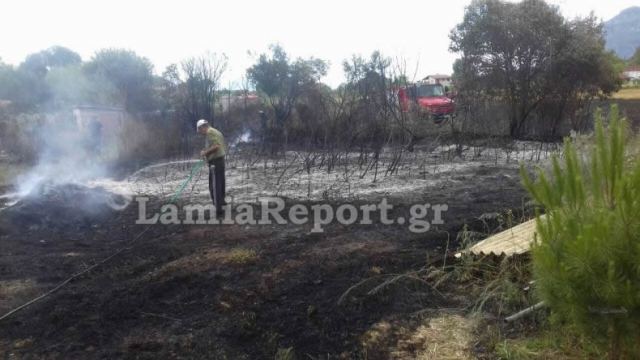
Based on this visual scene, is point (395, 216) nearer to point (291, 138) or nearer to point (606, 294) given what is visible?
point (606, 294)

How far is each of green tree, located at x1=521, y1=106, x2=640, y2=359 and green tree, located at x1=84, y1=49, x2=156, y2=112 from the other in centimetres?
2521

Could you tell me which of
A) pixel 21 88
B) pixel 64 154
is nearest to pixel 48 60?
pixel 21 88

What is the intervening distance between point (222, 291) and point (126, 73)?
26111mm

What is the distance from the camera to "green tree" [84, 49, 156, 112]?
83.9ft

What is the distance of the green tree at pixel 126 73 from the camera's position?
25.6 m

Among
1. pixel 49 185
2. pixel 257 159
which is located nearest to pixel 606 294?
pixel 49 185

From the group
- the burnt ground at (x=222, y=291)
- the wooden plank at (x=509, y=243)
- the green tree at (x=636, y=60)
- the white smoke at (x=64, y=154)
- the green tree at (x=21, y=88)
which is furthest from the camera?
the green tree at (x=636, y=60)

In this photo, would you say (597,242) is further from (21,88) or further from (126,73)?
(21,88)

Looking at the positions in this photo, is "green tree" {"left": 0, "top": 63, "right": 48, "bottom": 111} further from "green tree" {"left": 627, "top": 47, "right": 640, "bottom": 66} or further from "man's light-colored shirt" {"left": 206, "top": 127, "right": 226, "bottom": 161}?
"green tree" {"left": 627, "top": 47, "right": 640, "bottom": 66}

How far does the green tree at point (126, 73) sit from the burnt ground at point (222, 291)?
2000 centimetres

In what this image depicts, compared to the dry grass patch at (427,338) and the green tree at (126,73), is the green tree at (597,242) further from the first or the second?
the green tree at (126,73)

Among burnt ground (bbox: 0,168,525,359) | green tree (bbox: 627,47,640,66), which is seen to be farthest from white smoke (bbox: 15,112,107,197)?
green tree (bbox: 627,47,640,66)

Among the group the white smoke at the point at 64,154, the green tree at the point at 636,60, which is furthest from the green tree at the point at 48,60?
the green tree at the point at 636,60

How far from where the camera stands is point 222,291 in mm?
4266
